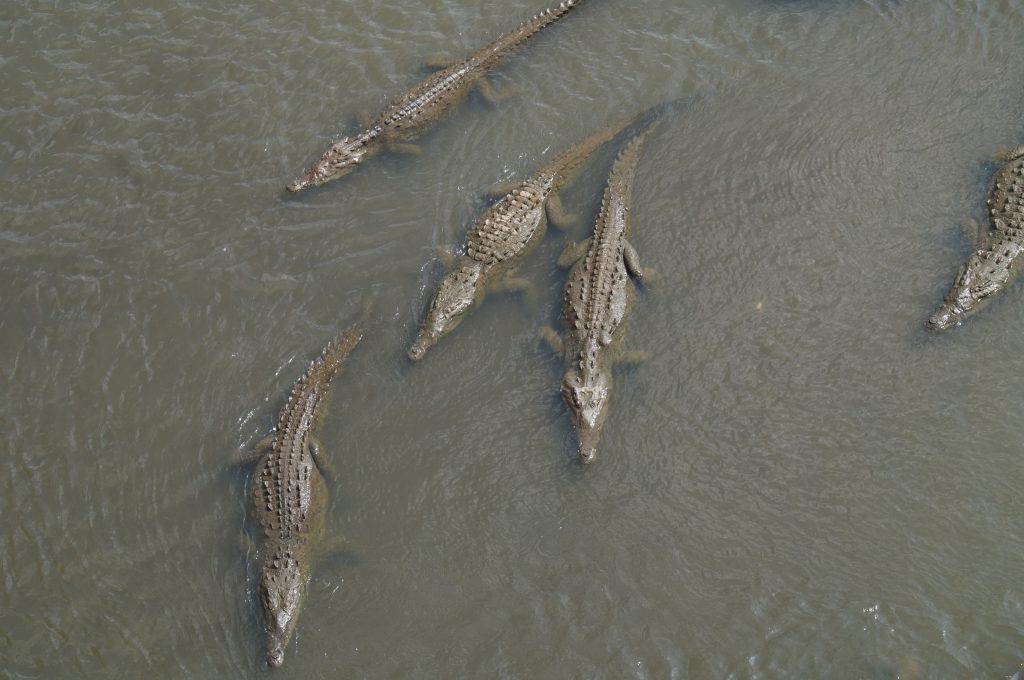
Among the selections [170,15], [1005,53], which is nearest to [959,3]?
[1005,53]

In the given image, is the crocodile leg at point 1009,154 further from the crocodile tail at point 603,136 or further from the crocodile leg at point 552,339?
the crocodile leg at point 552,339

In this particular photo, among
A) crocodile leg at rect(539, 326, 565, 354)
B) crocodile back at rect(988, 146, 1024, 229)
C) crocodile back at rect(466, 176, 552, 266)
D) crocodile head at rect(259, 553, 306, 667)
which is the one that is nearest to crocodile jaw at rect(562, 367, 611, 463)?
crocodile leg at rect(539, 326, 565, 354)

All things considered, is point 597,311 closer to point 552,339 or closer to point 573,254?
point 552,339

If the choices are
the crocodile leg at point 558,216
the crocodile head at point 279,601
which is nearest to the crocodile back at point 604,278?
the crocodile leg at point 558,216

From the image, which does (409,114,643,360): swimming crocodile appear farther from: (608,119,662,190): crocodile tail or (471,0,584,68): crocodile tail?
(471,0,584,68): crocodile tail

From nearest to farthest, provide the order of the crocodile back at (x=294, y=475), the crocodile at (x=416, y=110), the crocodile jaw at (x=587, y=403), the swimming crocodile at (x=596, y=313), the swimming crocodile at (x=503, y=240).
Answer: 1. the crocodile back at (x=294, y=475)
2. the crocodile jaw at (x=587, y=403)
3. the swimming crocodile at (x=596, y=313)
4. the swimming crocodile at (x=503, y=240)
5. the crocodile at (x=416, y=110)

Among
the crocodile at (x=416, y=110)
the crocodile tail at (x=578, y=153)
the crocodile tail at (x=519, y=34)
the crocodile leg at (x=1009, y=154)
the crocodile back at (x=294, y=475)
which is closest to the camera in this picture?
the crocodile back at (x=294, y=475)

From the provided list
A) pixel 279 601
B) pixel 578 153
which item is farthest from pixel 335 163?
pixel 279 601
